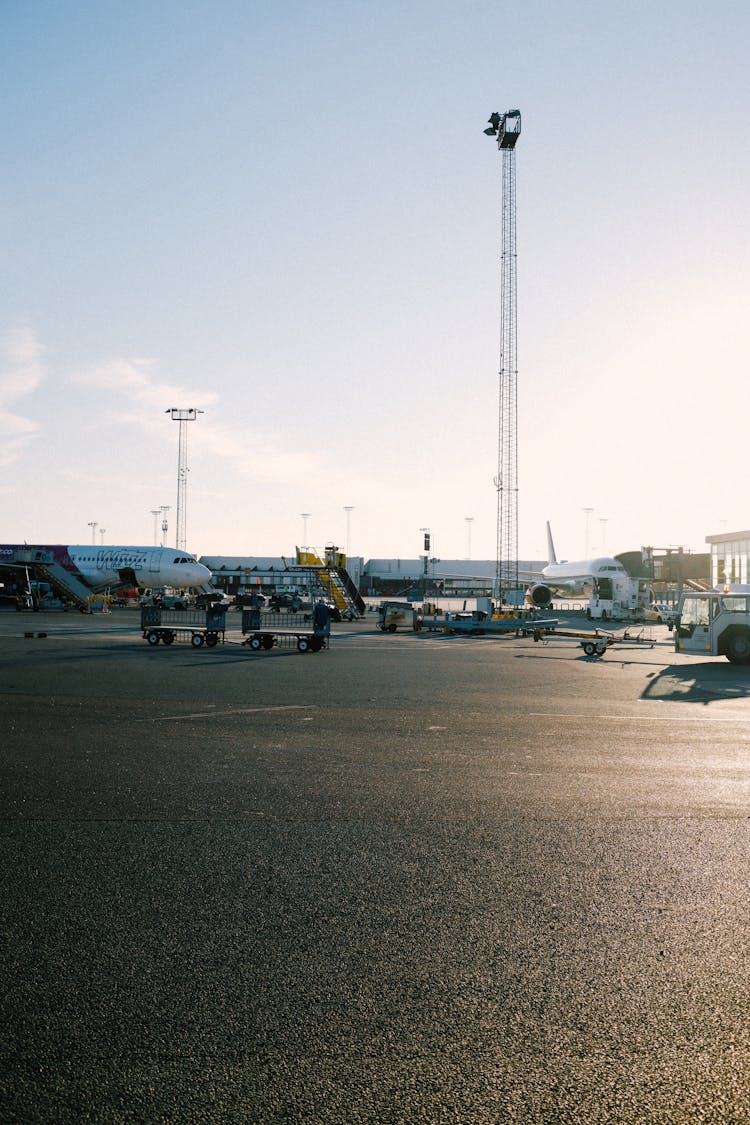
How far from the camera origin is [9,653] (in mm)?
23156

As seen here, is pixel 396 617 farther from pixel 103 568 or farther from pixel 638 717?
pixel 103 568

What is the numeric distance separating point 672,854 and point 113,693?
1120cm

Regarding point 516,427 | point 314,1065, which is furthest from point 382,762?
point 516,427

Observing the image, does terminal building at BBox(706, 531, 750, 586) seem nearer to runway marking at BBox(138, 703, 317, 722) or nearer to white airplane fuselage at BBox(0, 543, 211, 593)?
white airplane fuselage at BBox(0, 543, 211, 593)

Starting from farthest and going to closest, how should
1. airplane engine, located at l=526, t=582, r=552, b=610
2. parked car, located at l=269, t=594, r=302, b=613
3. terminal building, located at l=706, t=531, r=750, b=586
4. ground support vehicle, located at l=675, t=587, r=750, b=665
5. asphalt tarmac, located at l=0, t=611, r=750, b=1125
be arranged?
terminal building, located at l=706, t=531, r=750, b=586 → parked car, located at l=269, t=594, r=302, b=613 → airplane engine, located at l=526, t=582, r=552, b=610 → ground support vehicle, located at l=675, t=587, r=750, b=665 → asphalt tarmac, located at l=0, t=611, r=750, b=1125

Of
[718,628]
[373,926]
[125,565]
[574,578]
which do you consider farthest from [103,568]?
[373,926]

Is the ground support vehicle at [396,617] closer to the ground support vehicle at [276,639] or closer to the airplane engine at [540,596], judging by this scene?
the ground support vehicle at [276,639]

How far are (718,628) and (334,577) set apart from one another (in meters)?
31.3

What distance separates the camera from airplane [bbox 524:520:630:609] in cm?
5275

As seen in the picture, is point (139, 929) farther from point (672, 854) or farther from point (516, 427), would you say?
point (516, 427)

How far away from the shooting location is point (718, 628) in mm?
22719

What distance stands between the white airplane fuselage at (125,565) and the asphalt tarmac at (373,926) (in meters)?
52.9

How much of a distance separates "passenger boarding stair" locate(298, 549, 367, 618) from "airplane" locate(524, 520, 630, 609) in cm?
1180

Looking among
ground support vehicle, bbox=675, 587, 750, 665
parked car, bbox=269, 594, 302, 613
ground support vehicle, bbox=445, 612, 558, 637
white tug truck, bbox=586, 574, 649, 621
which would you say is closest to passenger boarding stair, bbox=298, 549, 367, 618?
ground support vehicle, bbox=445, 612, 558, 637
